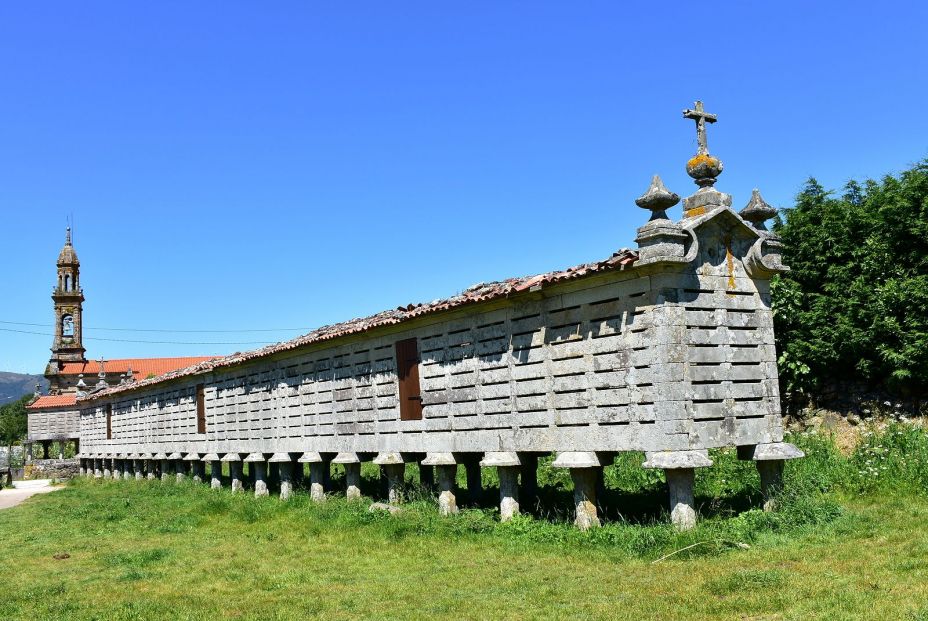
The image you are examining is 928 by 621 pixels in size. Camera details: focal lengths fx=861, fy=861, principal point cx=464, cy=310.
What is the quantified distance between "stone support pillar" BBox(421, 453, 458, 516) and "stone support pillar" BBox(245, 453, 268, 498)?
22.9 feet

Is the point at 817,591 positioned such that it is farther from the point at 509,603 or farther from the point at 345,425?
the point at 345,425

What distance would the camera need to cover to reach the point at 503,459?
11.4 m

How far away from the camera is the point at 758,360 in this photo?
33.6 feet

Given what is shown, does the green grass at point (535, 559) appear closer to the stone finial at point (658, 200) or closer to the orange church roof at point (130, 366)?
the stone finial at point (658, 200)

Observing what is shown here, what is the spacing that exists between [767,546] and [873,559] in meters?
1.07

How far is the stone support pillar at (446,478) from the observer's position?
1266 cm

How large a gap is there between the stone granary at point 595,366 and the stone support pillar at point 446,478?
0.02 meters

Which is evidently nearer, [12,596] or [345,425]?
[12,596]

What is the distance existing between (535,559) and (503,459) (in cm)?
248

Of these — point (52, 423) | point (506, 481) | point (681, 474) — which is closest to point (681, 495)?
point (681, 474)

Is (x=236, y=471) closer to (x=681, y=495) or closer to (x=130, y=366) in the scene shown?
(x=681, y=495)

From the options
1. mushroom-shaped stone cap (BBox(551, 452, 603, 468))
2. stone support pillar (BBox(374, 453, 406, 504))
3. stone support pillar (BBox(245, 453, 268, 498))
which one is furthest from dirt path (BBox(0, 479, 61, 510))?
mushroom-shaped stone cap (BBox(551, 452, 603, 468))

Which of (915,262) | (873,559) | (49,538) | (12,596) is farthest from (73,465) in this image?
(873,559)

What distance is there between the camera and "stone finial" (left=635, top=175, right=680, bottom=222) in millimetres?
9547
